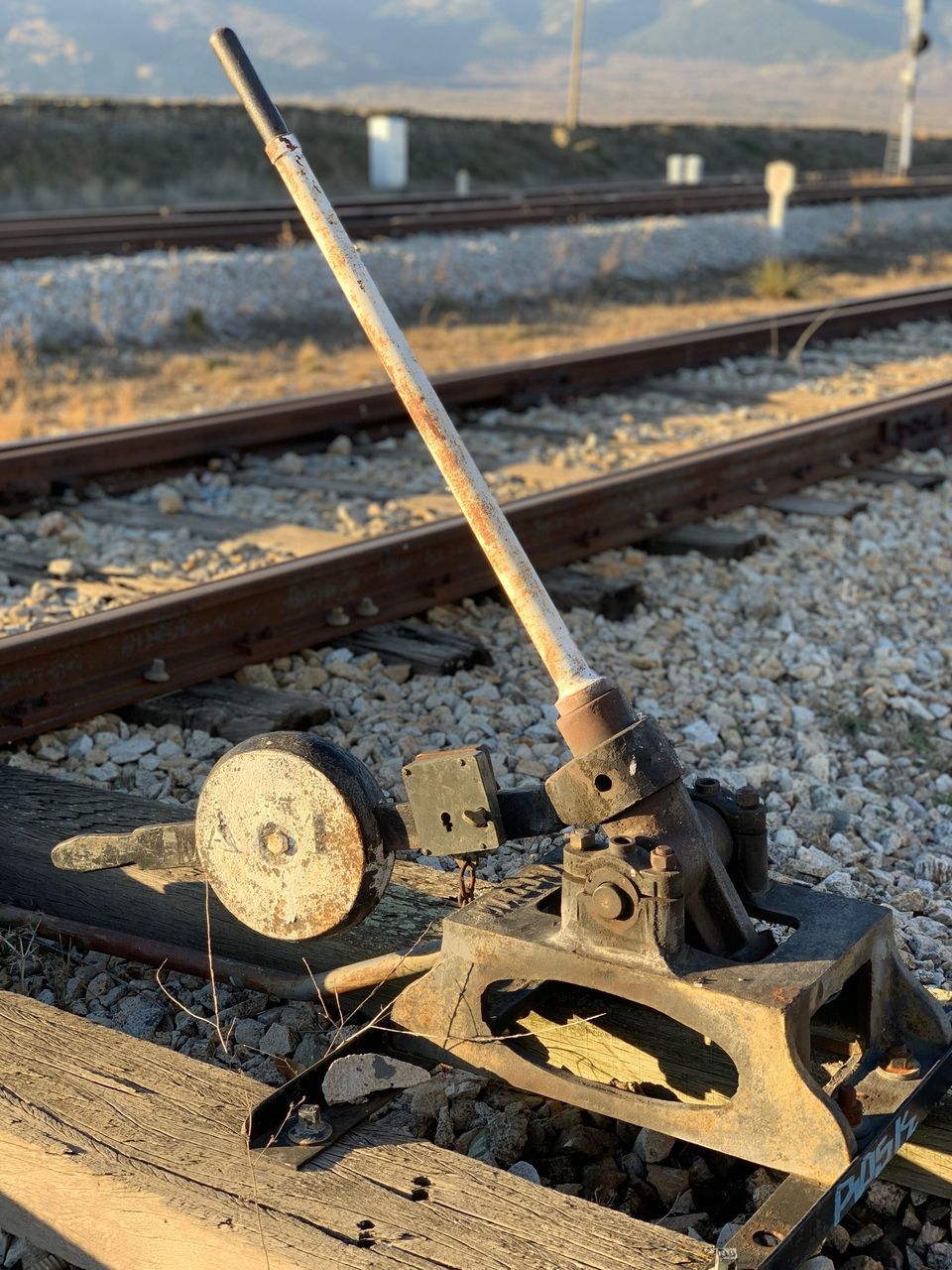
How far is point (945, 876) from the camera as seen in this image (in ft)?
12.0

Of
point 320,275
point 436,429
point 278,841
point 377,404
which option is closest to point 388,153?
point 320,275

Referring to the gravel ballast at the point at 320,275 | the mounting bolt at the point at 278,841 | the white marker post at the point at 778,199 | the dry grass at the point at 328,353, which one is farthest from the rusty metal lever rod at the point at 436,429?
the white marker post at the point at 778,199

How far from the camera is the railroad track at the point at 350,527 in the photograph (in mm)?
4539

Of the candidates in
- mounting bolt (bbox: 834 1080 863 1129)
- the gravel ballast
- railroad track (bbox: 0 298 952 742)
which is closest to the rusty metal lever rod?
mounting bolt (bbox: 834 1080 863 1129)

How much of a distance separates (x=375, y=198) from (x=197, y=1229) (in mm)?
25570

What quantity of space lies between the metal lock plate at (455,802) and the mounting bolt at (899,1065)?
28.0 inches

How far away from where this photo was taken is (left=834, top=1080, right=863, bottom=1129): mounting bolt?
7.54 feet

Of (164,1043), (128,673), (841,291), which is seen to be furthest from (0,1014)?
(841,291)

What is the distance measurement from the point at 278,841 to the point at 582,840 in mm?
524

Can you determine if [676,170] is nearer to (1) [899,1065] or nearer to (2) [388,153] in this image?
(2) [388,153]

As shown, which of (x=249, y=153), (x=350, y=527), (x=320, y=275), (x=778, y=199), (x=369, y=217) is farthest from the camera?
(x=249, y=153)

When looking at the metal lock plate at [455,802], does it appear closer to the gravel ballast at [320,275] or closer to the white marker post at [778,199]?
the gravel ballast at [320,275]

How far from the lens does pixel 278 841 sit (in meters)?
2.53

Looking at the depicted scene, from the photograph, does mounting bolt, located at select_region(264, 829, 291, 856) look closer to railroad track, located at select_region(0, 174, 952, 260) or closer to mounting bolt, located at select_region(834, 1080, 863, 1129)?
mounting bolt, located at select_region(834, 1080, 863, 1129)
